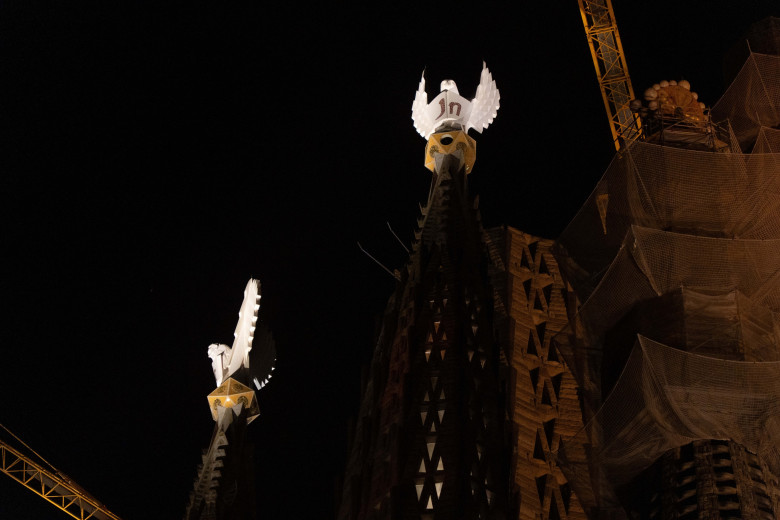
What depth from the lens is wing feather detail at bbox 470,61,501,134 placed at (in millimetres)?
39938

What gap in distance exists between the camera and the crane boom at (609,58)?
5609 cm

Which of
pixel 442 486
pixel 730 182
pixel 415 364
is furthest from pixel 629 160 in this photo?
pixel 442 486

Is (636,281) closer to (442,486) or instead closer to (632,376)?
(632,376)

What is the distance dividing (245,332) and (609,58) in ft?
83.5

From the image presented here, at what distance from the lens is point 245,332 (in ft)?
128

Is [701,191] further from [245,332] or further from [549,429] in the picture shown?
[245,332]

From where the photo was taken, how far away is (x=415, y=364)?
1220 inches

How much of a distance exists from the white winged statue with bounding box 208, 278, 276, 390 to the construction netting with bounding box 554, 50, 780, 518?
923cm

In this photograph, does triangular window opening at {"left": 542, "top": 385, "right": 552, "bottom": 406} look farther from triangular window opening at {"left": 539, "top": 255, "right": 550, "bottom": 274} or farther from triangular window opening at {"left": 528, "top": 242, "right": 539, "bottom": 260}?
triangular window opening at {"left": 528, "top": 242, "right": 539, "bottom": 260}

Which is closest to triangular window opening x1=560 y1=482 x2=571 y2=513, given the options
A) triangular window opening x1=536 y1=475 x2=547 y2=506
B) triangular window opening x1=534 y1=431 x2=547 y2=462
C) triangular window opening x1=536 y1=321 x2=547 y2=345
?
triangular window opening x1=536 y1=475 x2=547 y2=506

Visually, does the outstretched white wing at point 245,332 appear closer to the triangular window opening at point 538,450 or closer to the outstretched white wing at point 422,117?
the outstretched white wing at point 422,117

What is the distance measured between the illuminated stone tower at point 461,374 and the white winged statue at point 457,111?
4 cm

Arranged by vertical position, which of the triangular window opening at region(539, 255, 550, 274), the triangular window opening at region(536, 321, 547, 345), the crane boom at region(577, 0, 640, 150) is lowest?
the triangular window opening at region(536, 321, 547, 345)

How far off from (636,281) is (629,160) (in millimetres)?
3311
